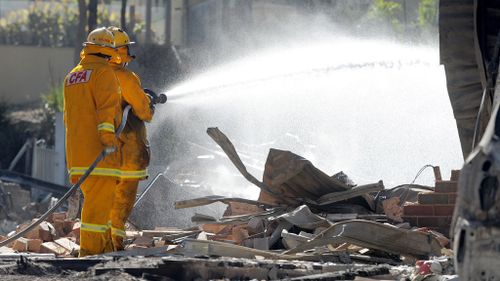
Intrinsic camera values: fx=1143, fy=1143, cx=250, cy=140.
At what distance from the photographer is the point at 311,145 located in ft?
53.7

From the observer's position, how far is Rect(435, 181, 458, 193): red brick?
26.9ft

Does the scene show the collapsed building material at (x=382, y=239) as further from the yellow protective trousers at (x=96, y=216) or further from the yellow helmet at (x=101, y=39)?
the yellow helmet at (x=101, y=39)

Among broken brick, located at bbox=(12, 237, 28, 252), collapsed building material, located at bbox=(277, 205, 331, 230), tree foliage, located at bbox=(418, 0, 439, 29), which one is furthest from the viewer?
tree foliage, located at bbox=(418, 0, 439, 29)

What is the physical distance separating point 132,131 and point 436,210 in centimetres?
240

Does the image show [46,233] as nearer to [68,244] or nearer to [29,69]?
[68,244]

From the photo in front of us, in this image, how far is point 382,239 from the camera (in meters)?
7.45

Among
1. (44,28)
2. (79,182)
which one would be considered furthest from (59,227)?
(44,28)

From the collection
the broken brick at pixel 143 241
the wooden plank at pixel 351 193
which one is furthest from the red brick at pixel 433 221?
the broken brick at pixel 143 241

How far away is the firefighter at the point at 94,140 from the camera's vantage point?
822cm

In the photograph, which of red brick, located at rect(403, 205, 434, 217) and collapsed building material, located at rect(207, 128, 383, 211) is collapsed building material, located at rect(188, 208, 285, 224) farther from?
red brick, located at rect(403, 205, 434, 217)

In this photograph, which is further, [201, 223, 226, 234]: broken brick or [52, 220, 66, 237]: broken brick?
[52, 220, 66, 237]: broken brick

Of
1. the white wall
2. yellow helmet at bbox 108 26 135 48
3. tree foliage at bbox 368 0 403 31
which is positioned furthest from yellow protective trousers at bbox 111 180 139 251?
the white wall

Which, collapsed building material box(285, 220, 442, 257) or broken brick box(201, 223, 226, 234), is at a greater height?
collapsed building material box(285, 220, 442, 257)

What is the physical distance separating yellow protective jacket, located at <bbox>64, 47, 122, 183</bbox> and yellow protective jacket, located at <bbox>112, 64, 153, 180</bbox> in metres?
0.23
